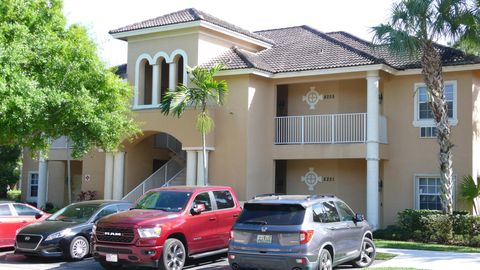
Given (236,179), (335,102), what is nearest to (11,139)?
(236,179)

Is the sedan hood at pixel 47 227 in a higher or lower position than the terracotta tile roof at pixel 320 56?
lower

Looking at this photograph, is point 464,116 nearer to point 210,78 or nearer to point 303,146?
point 303,146

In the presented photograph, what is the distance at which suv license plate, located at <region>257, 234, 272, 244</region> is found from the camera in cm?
1156

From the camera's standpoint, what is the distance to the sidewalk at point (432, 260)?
14.1 metres

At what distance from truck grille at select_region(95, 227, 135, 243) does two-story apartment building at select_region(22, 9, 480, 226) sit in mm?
10336

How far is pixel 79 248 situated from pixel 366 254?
272 inches

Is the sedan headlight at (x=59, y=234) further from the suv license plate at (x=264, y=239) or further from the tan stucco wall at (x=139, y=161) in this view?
the tan stucco wall at (x=139, y=161)

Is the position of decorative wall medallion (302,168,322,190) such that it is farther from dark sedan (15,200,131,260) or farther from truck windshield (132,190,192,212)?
truck windshield (132,190,192,212)

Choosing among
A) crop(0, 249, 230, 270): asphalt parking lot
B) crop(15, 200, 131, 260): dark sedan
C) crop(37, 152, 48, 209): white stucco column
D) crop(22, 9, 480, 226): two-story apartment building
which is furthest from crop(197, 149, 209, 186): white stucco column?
crop(37, 152, 48, 209): white stucco column

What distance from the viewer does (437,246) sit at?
18266 millimetres

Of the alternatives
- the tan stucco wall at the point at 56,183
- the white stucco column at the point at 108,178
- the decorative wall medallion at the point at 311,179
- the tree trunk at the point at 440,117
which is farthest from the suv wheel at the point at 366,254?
the tan stucco wall at the point at 56,183

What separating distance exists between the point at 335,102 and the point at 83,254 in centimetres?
1295

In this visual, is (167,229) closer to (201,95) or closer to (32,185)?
(201,95)

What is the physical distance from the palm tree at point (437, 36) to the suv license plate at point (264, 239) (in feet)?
33.1
